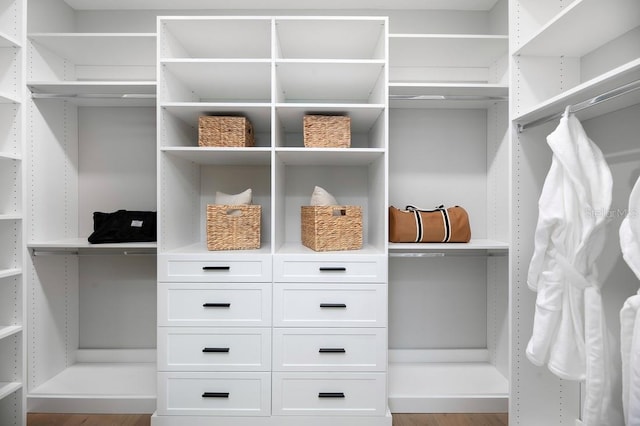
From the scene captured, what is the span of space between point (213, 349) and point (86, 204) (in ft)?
4.79

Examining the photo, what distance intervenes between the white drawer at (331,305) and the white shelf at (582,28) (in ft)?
4.43

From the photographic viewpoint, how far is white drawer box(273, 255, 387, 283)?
194 centimetres

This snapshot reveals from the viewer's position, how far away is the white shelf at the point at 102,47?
6.87ft

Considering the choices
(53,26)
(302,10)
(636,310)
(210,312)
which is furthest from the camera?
(302,10)

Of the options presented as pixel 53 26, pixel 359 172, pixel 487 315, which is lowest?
pixel 487 315

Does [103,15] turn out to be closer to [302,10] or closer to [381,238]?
[302,10]

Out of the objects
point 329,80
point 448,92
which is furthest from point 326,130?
point 448,92

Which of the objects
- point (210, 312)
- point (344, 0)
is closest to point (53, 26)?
point (344, 0)

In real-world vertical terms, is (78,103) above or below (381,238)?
above

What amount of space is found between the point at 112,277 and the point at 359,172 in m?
1.87

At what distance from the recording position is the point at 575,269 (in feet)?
4.50

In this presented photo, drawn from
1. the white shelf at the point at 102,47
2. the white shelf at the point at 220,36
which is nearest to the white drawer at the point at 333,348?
the white shelf at the point at 220,36

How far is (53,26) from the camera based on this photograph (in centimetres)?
231

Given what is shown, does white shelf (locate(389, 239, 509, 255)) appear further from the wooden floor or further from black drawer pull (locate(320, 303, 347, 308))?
the wooden floor
